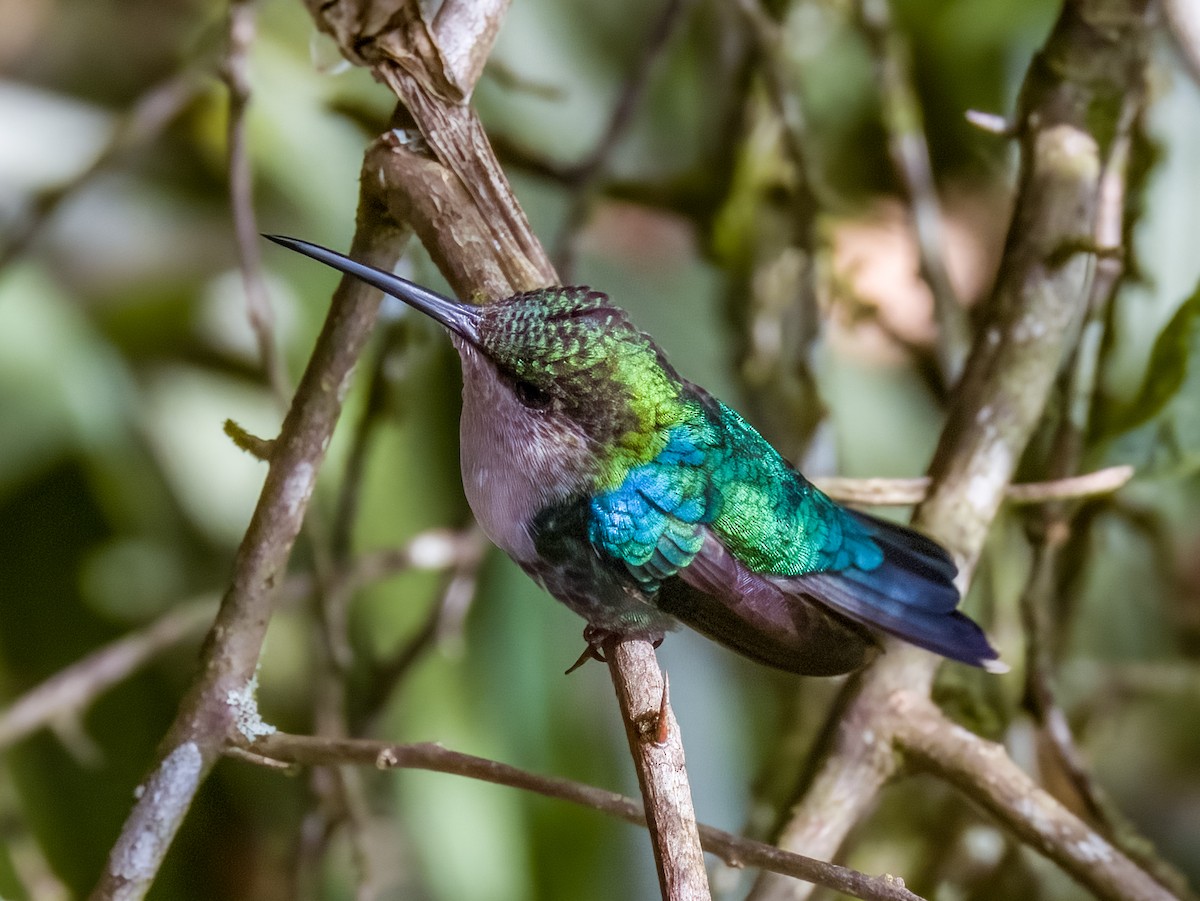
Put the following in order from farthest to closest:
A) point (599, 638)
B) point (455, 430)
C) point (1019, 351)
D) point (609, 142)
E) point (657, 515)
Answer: point (455, 430)
point (609, 142)
point (1019, 351)
point (599, 638)
point (657, 515)

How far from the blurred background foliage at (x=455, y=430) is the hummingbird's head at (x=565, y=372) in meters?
0.75

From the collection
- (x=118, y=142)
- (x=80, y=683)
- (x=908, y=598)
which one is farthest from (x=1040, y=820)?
→ (x=118, y=142)

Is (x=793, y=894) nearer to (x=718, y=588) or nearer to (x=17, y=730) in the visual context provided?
(x=718, y=588)

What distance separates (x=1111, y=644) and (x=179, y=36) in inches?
99.3

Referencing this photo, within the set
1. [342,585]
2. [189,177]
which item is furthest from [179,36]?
[342,585]

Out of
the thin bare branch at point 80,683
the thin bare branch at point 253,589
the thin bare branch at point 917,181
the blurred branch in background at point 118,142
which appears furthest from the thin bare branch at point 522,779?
the blurred branch in background at point 118,142

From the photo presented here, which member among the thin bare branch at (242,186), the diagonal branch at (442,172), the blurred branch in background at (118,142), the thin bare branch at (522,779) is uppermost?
the blurred branch in background at (118,142)

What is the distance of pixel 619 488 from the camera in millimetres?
945

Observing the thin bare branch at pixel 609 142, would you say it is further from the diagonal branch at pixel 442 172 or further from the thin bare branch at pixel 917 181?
the diagonal branch at pixel 442 172

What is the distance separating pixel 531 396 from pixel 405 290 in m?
0.14

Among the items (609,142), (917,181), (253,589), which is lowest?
(253,589)

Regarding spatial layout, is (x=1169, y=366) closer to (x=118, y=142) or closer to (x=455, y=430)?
→ (x=455, y=430)

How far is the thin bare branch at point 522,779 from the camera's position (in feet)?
2.79

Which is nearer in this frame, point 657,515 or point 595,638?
point 657,515
